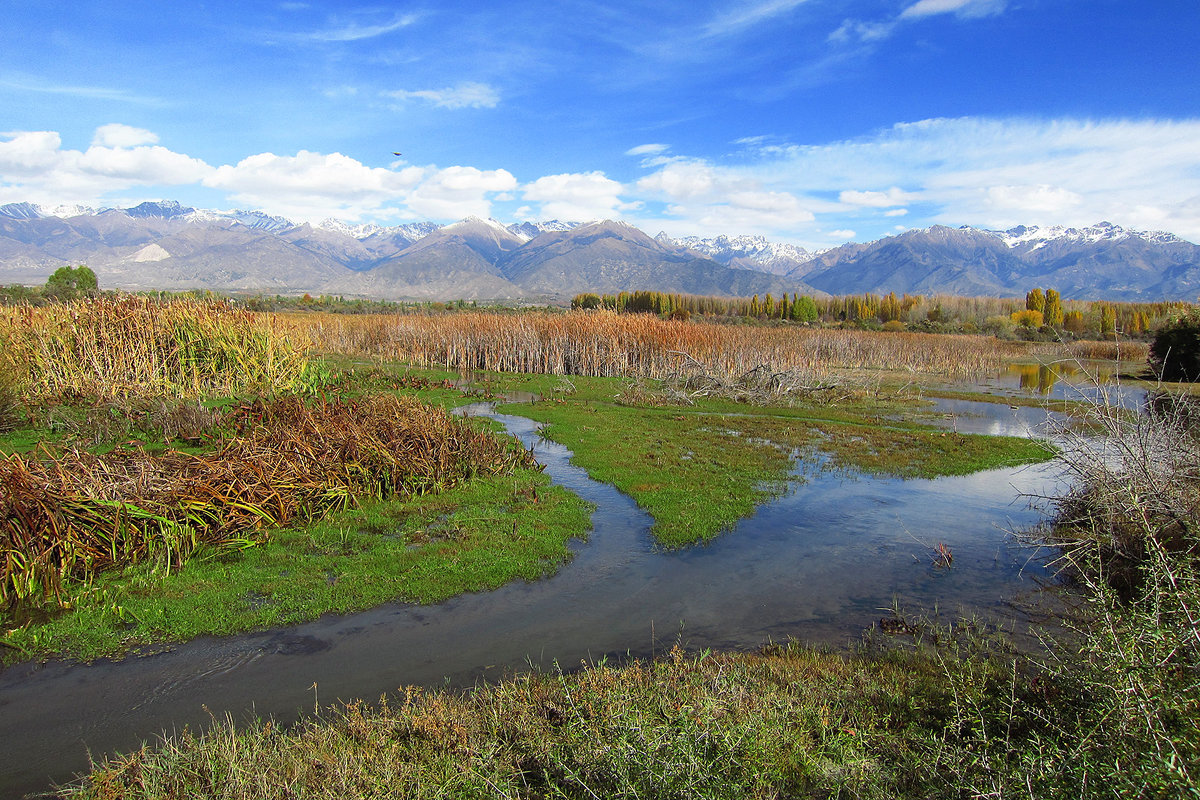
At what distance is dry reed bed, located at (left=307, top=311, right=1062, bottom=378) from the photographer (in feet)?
96.6

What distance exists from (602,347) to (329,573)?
22.8 m

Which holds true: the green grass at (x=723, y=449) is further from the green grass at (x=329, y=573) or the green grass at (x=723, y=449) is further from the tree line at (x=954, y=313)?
the tree line at (x=954, y=313)

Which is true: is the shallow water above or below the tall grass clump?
below

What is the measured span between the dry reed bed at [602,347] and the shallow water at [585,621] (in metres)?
16.1

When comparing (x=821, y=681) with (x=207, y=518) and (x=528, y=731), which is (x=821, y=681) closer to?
(x=528, y=731)

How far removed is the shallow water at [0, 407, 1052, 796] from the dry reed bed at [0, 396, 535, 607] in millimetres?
1932

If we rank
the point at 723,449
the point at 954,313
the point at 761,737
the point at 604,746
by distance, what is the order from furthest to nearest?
1. the point at 954,313
2. the point at 723,449
3. the point at 761,737
4. the point at 604,746

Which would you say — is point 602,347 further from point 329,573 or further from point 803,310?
point 803,310

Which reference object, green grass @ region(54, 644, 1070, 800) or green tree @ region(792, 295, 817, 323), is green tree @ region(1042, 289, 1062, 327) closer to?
green tree @ region(792, 295, 817, 323)

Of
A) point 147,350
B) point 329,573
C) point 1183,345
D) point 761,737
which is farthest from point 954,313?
point 761,737

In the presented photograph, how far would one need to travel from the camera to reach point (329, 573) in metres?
7.86

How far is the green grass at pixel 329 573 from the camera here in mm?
6402

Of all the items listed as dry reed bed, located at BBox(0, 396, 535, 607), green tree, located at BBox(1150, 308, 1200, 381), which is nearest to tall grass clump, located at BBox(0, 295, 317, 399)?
dry reed bed, located at BBox(0, 396, 535, 607)

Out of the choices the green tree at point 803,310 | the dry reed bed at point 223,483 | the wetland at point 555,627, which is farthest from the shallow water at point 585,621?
the green tree at point 803,310
